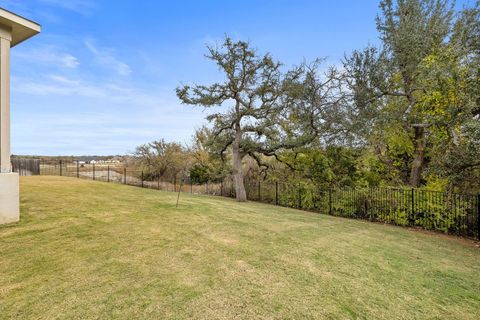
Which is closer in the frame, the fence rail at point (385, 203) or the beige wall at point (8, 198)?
the beige wall at point (8, 198)

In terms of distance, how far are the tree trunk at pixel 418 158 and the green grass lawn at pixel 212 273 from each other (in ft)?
20.6

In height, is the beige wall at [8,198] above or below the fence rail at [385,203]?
above

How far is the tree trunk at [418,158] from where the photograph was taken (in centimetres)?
1167

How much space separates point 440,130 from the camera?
9430 millimetres

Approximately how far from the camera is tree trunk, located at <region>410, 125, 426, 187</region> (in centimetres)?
1167

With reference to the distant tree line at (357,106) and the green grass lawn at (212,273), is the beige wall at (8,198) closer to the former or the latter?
the green grass lawn at (212,273)

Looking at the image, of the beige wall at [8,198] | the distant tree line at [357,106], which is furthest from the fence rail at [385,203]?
the beige wall at [8,198]

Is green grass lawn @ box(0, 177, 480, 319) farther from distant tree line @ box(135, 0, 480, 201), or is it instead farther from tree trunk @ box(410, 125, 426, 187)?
tree trunk @ box(410, 125, 426, 187)

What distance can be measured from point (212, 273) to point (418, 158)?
41.1 ft

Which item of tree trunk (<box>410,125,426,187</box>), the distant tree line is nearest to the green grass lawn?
the distant tree line

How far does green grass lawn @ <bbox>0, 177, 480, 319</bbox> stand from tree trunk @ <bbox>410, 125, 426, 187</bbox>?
6.29 metres

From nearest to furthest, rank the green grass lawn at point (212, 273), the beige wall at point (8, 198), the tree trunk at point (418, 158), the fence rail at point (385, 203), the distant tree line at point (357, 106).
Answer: the green grass lawn at point (212, 273)
the beige wall at point (8, 198)
the fence rail at point (385, 203)
the distant tree line at point (357, 106)
the tree trunk at point (418, 158)

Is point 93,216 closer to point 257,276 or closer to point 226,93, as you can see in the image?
point 257,276

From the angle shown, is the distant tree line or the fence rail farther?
the distant tree line
